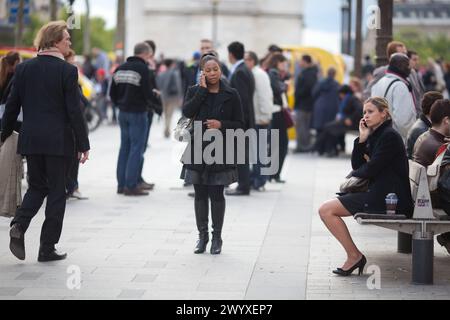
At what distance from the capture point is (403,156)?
898cm

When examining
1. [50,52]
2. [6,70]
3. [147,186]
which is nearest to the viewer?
[50,52]

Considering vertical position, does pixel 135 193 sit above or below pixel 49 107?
below

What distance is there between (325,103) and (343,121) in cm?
69

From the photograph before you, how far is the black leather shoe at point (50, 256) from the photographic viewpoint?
957 cm

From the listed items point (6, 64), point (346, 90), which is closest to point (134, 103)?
point (6, 64)

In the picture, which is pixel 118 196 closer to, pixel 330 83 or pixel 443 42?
pixel 330 83

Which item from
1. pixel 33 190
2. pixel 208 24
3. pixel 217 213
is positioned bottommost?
pixel 217 213

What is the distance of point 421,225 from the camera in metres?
8.75

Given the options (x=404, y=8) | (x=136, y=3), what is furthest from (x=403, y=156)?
(x=404, y=8)

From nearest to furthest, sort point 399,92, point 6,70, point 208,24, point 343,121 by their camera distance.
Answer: point 399,92 < point 6,70 < point 343,121 < point 208,24

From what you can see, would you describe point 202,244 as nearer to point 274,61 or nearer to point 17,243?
point 17,243

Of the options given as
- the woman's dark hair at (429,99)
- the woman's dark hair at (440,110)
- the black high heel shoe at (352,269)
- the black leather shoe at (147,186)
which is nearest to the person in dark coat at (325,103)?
the black leather shoe at (147,186)

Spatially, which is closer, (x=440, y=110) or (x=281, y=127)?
(x=440, y=110)

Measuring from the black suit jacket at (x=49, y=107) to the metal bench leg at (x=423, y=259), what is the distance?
9.58 feet
